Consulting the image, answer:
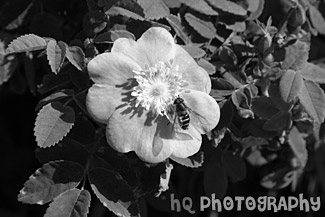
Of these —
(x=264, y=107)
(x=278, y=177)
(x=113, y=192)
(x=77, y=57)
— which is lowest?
(x=278, y=177)

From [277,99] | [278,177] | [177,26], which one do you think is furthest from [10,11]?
[278,177]

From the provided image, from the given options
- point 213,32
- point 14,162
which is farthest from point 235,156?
point 14,162

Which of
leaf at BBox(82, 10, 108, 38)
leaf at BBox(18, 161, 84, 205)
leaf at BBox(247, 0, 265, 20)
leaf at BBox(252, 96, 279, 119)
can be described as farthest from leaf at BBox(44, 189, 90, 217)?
leaf at BBox(247, 0, 265, 20)

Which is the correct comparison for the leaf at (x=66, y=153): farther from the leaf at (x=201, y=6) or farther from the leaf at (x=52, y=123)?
the leaf at (x=201, y=6)

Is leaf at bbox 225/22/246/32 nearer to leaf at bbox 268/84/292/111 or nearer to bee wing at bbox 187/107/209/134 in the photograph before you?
leaf at bbox 268/84/292/111

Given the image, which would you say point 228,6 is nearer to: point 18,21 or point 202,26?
point 202,26

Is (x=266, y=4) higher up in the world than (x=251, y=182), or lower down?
higher up

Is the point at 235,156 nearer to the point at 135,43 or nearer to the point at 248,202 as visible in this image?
the point at 248,202
